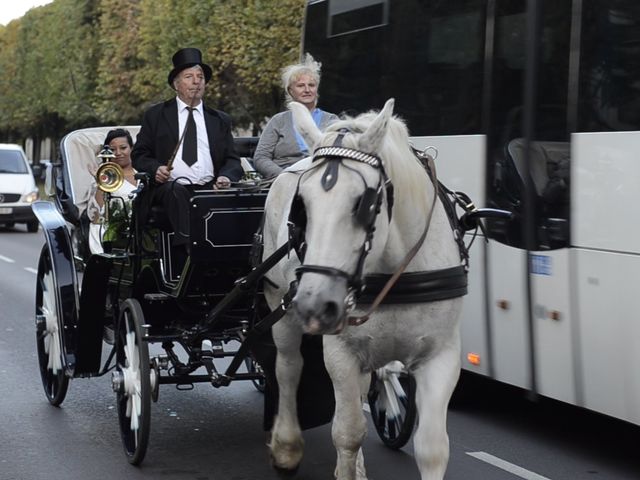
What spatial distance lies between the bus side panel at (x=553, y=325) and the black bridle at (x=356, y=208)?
223cm

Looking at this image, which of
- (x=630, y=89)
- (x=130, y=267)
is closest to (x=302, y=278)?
(x=630, y=89)

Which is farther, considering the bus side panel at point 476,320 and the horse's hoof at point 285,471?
the bus side panel at point 476,320

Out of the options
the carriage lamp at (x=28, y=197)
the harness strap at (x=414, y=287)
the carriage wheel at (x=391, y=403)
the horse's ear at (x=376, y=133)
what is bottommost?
the carriage wheel at (x=391, y=403)

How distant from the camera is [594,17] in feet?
22.1

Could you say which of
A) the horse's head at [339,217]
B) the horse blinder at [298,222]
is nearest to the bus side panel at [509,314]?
the horse's head at [339,217]

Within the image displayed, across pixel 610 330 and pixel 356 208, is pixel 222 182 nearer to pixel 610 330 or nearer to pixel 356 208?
pixel 610 330

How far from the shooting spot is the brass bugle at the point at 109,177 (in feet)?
25.0

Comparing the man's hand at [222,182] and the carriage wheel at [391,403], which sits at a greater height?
the man's hand at [222,182]

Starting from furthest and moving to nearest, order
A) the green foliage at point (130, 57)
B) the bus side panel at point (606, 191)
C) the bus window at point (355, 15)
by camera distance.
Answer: the green foliage at point (130, 57)
the bus window at point (355, 15)
the bus side panel at point (606, 191)

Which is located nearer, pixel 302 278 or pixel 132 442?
pixel 302 278

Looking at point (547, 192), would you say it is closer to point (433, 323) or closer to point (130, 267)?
point (433, 323)

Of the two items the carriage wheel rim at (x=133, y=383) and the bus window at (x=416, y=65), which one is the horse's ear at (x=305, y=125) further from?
the bus window at (x=416, y=65)

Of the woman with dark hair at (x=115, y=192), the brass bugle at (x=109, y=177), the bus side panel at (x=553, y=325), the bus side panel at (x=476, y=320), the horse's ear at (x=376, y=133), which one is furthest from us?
the woman with dark hair at (x=115, y=192)

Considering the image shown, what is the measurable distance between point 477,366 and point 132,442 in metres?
2.32
